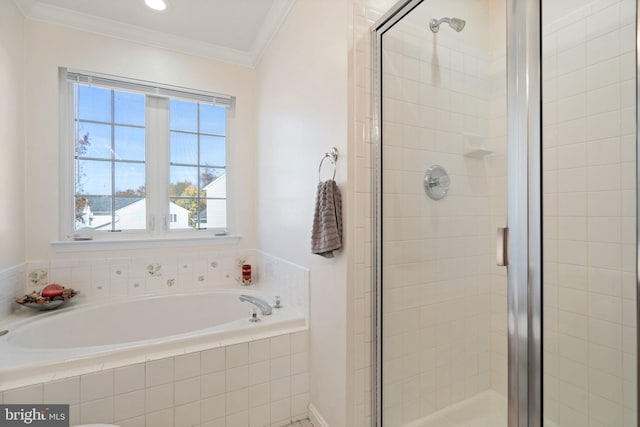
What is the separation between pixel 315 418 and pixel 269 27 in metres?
2.64

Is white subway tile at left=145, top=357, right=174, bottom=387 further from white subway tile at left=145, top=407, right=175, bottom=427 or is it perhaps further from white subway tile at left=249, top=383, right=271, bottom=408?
white subway tile at left=249, top=383, right=271, bottom=408

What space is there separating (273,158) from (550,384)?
81.3 inches

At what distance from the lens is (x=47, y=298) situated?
6.63 feet

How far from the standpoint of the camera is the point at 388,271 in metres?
1.52

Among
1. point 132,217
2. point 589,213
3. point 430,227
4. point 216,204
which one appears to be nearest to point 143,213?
point 132,217

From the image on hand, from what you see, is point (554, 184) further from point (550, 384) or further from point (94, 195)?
point (94, 195)

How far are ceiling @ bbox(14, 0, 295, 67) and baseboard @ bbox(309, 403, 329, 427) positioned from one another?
252cm

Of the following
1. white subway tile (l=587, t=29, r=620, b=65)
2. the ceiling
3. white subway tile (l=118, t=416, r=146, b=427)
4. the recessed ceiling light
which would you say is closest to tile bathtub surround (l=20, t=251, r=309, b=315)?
white subway tile (l=118, t=416, r=146, b=427)

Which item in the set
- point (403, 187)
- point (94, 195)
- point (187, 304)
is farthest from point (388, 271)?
point (94, 195)

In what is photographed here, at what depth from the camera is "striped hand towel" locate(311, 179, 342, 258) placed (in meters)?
1.46

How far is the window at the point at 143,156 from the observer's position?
2.36 metres

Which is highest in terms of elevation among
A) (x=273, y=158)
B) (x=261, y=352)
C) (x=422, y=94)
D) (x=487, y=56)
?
(x=487, y=56)

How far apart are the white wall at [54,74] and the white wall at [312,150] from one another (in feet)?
2.30

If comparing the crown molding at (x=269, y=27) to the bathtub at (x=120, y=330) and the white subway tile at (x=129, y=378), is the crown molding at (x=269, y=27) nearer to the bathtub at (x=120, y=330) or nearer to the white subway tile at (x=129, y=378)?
the bathtub at (x=120, y=330)
